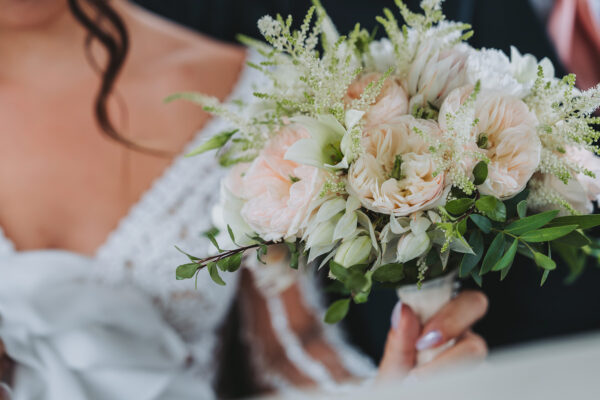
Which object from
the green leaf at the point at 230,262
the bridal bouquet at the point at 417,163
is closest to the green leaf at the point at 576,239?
the bridal bouquet at the point at 417,163

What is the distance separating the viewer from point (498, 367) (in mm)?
482

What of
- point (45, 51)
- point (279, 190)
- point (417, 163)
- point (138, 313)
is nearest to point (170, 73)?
point (45, 51)

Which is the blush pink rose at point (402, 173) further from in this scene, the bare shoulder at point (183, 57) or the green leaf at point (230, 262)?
the bare shoulder at point (183, 57)

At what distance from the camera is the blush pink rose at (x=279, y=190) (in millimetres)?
490

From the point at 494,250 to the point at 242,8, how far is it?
0.84m

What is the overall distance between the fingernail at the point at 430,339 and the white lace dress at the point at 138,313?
407 mm

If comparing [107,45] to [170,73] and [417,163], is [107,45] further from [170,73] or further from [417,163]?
[417,163]

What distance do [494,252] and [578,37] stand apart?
0.74 meters

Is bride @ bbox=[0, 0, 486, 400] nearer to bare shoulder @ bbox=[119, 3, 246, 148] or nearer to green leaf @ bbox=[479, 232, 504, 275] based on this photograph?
bare shoulder @ bbox=[119, 3, 246, 148]

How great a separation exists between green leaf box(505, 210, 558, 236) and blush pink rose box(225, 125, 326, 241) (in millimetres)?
209

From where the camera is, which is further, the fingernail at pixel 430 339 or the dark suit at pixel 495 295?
the dark suit at pixel 495 295

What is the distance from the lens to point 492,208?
467 millimetres

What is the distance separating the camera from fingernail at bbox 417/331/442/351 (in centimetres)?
66

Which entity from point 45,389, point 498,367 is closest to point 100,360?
point 45,389
